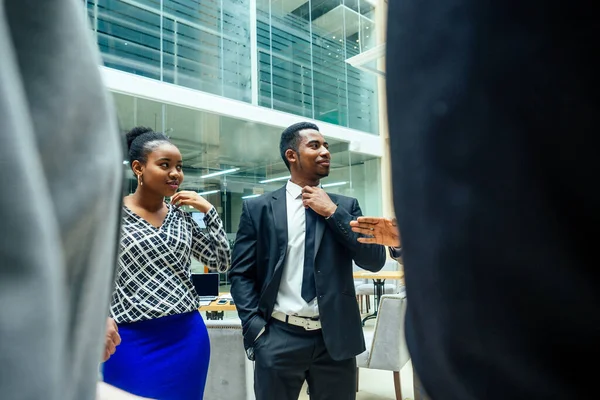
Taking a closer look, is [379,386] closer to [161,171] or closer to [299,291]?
[299,291]

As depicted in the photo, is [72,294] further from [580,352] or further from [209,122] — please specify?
[209,122]

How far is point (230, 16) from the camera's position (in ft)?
25.4

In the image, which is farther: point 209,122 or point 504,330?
point 209,122

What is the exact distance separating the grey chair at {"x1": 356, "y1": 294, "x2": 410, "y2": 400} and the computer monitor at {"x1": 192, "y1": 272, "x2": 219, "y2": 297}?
173 cm

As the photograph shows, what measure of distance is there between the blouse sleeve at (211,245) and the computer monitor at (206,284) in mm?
2181

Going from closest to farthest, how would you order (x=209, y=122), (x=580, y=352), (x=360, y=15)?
(x=580, y=352)
(x=209, y=122)
(x=360, y=15)

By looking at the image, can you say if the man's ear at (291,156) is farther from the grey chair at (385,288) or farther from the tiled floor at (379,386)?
the grey chair at (385,288)

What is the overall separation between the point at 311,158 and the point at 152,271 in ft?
2.95

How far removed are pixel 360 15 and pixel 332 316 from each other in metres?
10.1

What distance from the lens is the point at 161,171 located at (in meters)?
2.07

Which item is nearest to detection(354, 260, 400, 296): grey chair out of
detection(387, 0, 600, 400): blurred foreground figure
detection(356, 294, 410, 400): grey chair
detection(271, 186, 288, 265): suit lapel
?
detection(356, 294, 410, 400): grey chair

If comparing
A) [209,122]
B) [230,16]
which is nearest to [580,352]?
[209,122]

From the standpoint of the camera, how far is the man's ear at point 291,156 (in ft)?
7.32

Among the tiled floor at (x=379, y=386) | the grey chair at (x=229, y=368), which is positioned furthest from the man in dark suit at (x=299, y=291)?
the tiled floor at (x=379, y=386)
